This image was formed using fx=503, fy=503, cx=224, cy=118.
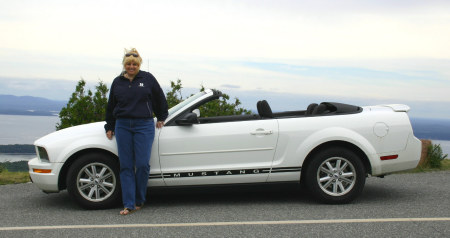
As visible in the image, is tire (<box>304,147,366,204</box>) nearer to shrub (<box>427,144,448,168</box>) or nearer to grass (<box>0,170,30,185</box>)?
shrub (<box>427,144,448,168</box>)

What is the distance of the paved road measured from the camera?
5.03m

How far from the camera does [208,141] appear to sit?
20.1 ft

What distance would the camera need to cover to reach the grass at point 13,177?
28.5ft

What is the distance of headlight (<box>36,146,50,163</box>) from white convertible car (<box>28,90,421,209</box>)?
21 mm

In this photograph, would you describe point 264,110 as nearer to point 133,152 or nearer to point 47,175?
point 133,152

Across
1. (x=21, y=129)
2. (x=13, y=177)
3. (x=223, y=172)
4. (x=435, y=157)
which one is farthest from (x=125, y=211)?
(x=21, y=129)

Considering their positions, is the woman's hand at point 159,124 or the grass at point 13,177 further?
the grass at point 13,177

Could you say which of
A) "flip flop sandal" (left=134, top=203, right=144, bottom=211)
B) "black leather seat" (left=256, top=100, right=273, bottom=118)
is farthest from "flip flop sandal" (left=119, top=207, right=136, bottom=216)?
"black leather seat" (left=256, top=100, right=273, bottom=118)

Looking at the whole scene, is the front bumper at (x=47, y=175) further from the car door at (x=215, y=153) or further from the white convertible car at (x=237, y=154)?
the car door at (x=215, y=153)

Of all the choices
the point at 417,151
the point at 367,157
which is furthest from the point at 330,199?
the point at 417,151

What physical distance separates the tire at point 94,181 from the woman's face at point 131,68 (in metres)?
1.07

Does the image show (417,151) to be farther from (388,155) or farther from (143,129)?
(143,129)

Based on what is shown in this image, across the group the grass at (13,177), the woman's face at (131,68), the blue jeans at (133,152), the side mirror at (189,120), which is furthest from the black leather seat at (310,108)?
the grass at (13,177)

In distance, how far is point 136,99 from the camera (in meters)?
6.05
